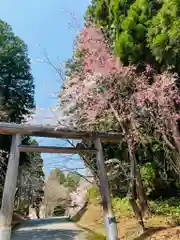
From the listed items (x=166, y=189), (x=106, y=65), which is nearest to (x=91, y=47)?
(x=106, y=65)

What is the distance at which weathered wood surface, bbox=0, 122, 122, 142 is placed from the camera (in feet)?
20.2

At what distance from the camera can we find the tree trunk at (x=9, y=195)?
5.37 metres

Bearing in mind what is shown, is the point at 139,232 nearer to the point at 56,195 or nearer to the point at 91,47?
the point at 91,47

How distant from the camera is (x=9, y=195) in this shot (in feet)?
18.5

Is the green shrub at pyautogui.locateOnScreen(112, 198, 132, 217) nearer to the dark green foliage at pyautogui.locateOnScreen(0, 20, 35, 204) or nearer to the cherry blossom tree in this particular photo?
the cherry blossom tree

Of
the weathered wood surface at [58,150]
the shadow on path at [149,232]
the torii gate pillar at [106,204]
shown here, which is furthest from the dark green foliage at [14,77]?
the shadow on path at [149,232]

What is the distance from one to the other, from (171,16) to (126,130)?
2910 mm

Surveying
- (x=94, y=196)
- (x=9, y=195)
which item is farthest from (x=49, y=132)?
(x=94, y=196)

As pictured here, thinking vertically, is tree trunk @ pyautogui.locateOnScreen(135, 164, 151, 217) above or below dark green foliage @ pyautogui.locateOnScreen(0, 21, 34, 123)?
below

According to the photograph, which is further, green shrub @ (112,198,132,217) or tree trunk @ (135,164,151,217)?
green shrub @ (112,198,132,217)

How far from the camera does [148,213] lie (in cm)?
785

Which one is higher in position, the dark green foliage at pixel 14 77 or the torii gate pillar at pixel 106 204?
the dark green foliage at pixel 14 77

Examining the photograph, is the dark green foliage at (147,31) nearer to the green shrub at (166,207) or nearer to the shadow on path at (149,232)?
the shadow on path at (149,232)

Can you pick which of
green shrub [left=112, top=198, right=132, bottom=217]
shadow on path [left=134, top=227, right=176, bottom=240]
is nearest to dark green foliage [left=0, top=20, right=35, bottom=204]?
green shrub [left=112, top=198, right=132, bottom=217]
